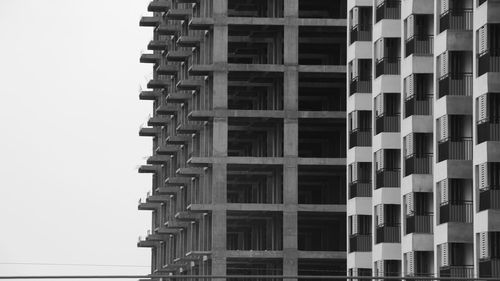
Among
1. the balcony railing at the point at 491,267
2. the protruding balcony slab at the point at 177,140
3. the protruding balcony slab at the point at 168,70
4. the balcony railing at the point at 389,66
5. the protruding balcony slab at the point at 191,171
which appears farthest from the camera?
the protruding balcony slab at the point at 168,70

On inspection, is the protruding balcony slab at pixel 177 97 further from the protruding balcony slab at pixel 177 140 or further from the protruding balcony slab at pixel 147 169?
the protruding balcony slab at pixel 147 169

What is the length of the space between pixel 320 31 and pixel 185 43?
12606 mm

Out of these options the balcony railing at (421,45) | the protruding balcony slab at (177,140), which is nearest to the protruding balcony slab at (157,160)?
the protruding balcony slab at (177,140)

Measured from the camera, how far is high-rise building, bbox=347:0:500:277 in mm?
83062

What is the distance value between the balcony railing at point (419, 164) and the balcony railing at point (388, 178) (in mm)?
4393

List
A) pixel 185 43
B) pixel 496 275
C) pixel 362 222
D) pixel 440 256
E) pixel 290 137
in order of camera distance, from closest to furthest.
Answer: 1. pixel 496 275
2. pixel 440 256
3. pixel 362 222
4. pixel 290 137
5. pixel 185 43

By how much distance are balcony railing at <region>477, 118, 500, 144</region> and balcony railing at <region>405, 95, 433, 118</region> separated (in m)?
10.5

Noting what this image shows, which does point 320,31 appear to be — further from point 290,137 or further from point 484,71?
point 484,71

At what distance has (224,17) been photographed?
125000mm

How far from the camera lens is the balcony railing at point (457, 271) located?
85.5 m

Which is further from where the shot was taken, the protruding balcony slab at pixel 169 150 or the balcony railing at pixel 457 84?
the protruding balcony slab at pixel 169 150

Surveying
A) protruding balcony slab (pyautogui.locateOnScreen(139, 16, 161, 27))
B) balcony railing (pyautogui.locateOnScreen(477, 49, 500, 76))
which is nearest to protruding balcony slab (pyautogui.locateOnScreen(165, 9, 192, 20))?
protruding balcony slab (pyautogui.locateOnScreen(139, 16, 161, 27))

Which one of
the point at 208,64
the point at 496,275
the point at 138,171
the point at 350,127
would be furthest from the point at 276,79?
the point at 496,275

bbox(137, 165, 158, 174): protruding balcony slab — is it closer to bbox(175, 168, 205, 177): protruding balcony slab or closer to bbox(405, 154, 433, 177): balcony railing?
bbox(175, 168, 205, 177): protruding balcony slab
